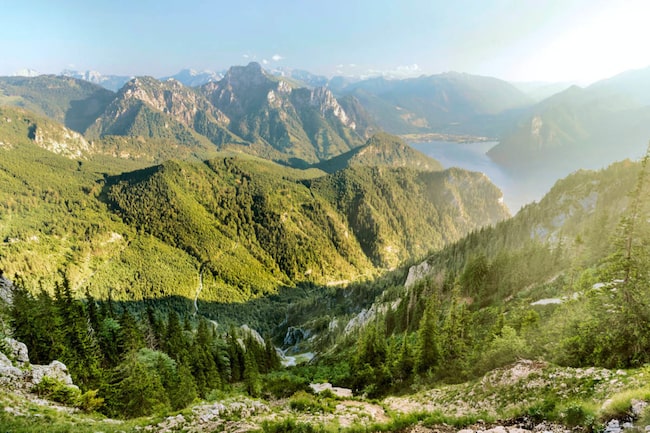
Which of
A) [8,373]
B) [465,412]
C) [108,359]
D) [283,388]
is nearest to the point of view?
[465,412]

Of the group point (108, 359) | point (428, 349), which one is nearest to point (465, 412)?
point (428, 349)

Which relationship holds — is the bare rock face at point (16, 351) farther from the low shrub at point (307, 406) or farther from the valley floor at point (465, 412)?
the low shrub at point (307, 406)

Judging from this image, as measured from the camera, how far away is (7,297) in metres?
46.8

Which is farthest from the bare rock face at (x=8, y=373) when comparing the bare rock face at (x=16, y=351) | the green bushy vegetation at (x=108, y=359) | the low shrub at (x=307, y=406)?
the low shrub at (x=307, y=406)

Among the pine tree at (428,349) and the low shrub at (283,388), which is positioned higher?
the pine tree at (428,349)

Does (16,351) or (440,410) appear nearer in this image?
(440,410)

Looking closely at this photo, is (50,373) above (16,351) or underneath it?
underneath

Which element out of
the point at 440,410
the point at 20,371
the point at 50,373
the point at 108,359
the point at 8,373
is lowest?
the point at 108,359

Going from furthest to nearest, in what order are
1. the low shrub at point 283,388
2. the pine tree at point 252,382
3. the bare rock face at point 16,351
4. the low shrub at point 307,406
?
the pine tree at point 252,382
the low shrub at point 283,388
the bare rock face at point 16,351
the low shrub at point 307,406

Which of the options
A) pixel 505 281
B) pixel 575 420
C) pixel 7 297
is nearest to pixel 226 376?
pixel 7 297

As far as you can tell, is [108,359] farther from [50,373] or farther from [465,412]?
[465,412]

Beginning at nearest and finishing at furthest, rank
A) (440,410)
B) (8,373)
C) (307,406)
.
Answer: (440,410), (8,373), (307,406)

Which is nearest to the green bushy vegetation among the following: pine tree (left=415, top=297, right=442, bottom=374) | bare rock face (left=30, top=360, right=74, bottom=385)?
bare rock face (left=30, top=360, right=74, bottom=385)

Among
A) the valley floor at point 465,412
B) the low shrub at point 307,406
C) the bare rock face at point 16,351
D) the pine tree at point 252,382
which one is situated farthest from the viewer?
the pine tree at point 252,382
